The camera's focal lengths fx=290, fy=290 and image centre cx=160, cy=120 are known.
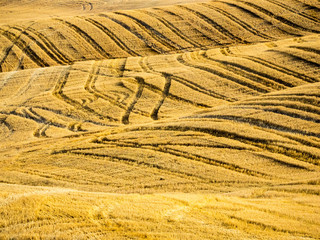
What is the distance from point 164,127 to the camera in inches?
585

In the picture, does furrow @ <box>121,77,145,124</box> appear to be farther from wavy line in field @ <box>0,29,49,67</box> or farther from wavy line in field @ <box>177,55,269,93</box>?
wavy line in field @ <box>0,29,49,67</box>

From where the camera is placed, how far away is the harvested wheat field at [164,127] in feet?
24.9

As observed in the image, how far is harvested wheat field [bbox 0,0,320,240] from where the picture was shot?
24.9ft

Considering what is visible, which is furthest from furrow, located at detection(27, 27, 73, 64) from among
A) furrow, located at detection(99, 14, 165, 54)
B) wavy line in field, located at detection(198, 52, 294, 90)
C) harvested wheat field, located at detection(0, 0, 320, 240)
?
wavy line in field, located at detection(198, 52, 294, 90)

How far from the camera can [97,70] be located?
982 inches

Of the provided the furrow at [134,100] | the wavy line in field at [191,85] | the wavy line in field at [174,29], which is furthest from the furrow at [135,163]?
the wavy line in field at [174,29]

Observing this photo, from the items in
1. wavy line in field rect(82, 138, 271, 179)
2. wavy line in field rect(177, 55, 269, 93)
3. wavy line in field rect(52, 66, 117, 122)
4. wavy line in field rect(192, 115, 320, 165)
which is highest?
wavy line in field rect(177, 55, 269, 93)

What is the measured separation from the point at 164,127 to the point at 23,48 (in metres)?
23.1

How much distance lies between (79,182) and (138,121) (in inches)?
278

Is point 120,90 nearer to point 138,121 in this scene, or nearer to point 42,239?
point 138,121

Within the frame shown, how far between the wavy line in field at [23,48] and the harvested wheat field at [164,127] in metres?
0.23

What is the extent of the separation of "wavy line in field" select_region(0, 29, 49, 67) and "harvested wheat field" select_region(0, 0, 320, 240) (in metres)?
0.23

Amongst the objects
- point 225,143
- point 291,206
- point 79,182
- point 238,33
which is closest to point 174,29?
point 238,33

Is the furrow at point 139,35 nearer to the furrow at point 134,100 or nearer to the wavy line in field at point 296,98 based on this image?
the furrow at point 134,100
